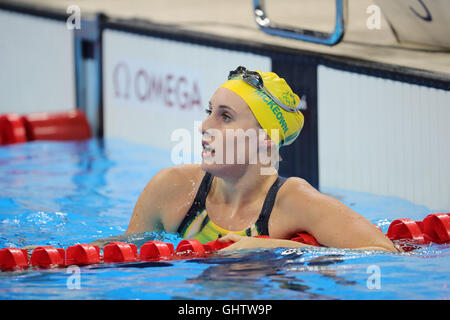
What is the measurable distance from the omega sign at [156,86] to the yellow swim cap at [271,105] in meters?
2.72

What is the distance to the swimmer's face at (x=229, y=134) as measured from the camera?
3293 millimetres

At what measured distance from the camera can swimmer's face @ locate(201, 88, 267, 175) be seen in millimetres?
3293

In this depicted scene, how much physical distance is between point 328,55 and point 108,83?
2.51m

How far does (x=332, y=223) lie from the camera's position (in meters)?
3.14

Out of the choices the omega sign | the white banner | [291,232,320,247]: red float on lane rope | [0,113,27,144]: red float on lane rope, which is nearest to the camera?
[291,232,320,247]: red float on lane rope

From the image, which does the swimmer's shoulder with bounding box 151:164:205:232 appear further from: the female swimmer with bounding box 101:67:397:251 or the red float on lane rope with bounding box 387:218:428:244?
the red float on lane rope with bounding box 387:218:428:244

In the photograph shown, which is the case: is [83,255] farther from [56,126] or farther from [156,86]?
[56,126]

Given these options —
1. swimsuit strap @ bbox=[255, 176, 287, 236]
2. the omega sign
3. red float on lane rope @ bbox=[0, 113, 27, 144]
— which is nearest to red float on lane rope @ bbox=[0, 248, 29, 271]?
swimsuit strap @ bbox=[255, 176, 287, 236]

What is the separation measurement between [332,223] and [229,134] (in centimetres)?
52

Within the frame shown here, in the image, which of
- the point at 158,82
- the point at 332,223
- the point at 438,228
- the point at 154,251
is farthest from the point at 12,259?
the point at 158,82

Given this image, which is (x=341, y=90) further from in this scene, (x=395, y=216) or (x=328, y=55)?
(x=395, y=216)

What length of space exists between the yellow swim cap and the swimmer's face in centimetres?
3

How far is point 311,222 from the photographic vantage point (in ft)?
10.5
